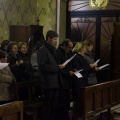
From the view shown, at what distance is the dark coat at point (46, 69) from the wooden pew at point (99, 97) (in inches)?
26.7

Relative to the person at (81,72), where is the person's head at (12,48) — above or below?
above

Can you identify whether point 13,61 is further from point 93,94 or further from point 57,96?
point 93,94

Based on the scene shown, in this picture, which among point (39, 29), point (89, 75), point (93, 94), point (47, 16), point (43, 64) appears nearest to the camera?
point (93, 94)

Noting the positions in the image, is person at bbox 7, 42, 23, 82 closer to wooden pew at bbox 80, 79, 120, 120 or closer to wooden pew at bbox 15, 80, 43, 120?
wooden pew at bbox 15, 80, 43, 120

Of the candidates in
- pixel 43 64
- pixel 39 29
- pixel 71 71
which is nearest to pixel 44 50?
pixel 43 64

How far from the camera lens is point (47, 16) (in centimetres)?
848

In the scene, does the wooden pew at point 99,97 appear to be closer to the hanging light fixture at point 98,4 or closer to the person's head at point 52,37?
the person's head at point 52,37

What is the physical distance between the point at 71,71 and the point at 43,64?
0.52m

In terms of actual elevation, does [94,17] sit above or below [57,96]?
above

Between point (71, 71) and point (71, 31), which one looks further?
point (71, 31)

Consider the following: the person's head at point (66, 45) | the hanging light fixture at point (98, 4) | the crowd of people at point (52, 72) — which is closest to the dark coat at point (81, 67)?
the crowd of people at point (52, 72)

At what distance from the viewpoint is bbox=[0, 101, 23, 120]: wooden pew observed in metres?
3.20

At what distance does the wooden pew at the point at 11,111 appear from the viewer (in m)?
3.20

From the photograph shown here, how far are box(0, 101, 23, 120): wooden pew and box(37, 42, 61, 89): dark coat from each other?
1.53 m
